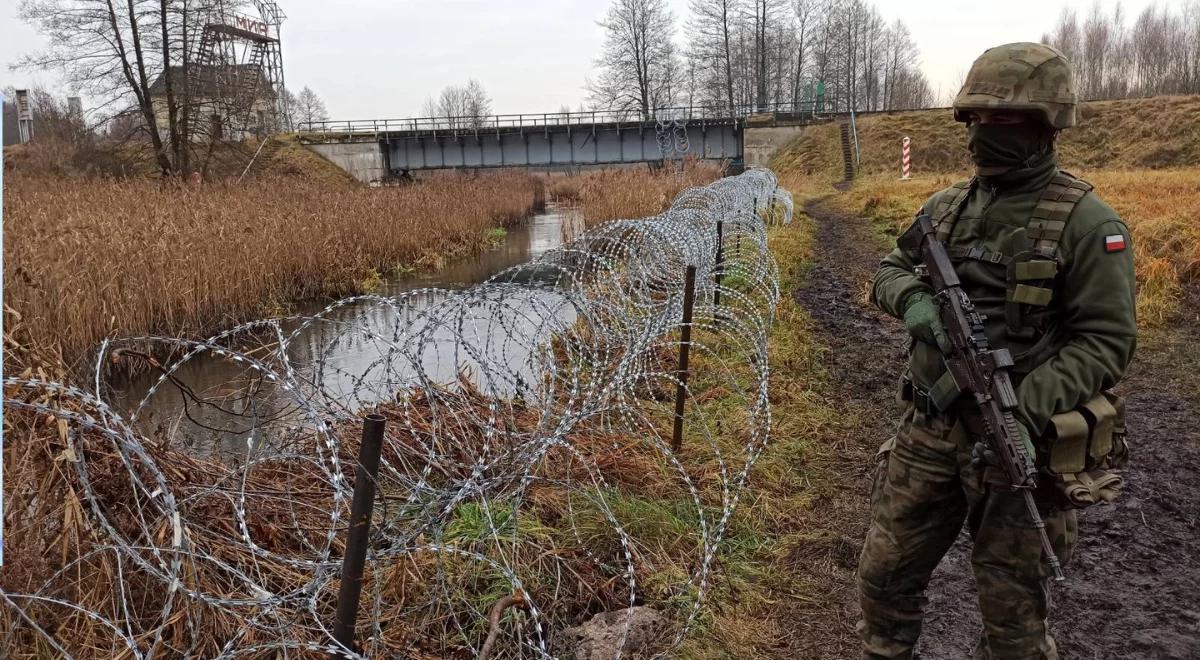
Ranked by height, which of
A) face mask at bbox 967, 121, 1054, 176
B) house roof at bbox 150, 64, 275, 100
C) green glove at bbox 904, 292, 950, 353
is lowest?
green glove at bbox 904, 292, 950, 353

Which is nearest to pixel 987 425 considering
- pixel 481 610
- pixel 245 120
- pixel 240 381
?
pixel 481 610

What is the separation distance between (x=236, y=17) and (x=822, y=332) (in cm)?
2437

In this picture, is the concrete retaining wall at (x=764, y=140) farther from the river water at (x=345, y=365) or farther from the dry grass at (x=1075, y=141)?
the river water at (x=345, y=365)

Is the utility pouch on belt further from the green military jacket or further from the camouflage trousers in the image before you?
the camouflage trousers

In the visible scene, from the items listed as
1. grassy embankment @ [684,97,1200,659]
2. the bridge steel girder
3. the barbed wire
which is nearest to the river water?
the barbed wire

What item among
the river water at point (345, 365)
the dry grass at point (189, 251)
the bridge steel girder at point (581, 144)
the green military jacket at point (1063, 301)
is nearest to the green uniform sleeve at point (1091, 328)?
the green military jacket at point (1063, 301)

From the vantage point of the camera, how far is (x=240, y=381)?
753 cm

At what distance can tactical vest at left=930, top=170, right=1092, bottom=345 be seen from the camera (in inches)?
79.8

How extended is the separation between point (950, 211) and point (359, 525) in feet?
6.39

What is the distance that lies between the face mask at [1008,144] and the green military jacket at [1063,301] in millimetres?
38

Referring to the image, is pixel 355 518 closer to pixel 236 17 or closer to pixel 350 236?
pixel 350 236

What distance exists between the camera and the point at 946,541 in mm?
2383

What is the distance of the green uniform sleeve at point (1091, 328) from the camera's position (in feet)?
6.50

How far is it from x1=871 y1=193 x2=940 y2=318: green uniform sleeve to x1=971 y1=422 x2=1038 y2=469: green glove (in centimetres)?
49
